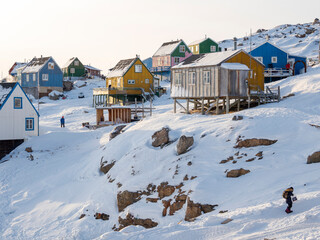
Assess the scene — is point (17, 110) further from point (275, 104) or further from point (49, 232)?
point (275, 104)

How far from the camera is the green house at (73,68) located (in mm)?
87875

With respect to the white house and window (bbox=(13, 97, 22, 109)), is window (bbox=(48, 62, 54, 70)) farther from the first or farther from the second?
window (bbox=(13, 97, 22, 109))

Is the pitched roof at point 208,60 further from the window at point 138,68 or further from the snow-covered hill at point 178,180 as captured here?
the window at point 138,68

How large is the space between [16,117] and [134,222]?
73.5 ft

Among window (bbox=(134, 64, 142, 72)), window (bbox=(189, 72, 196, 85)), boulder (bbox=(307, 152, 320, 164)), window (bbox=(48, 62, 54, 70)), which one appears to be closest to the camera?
boulder (bbox=(307, 152, 320, 164))

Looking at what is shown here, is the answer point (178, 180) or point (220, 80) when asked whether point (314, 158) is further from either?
point (220, 80)

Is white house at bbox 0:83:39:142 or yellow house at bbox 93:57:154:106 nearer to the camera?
white house at bbox 0:83:39:142

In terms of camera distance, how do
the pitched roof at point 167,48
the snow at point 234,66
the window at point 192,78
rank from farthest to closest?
the pitched roof at point 167,48 → the window at point 192,78 → the snow at point 234,66

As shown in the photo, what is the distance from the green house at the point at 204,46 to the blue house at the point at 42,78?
25.4m

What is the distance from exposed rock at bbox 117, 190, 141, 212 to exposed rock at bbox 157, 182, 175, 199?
1.25m

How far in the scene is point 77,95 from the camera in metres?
70.0

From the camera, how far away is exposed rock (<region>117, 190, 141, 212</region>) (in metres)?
21.2

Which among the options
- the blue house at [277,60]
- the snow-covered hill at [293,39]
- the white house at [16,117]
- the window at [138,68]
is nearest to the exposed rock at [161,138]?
the white house at [16,117]

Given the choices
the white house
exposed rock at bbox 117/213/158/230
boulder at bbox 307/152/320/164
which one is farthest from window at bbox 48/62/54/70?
boulder at bbox 307/152/320/164
